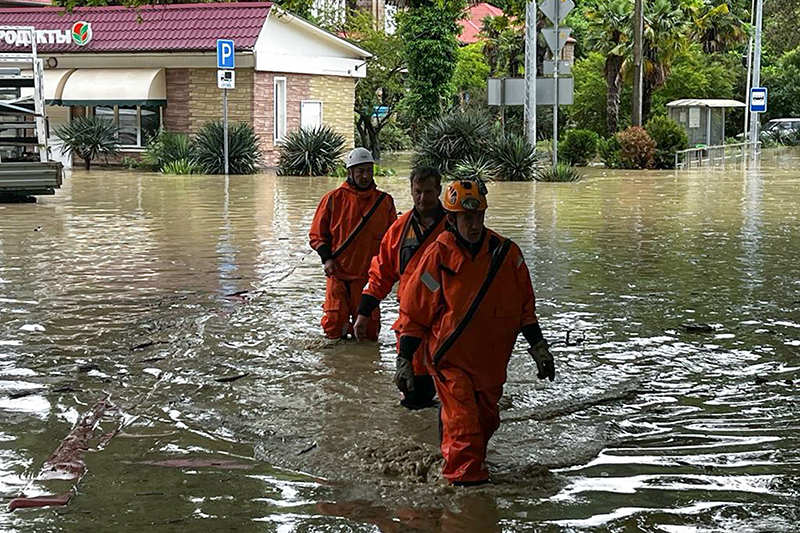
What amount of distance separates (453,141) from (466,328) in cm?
2441

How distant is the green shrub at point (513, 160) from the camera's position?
95.7ft

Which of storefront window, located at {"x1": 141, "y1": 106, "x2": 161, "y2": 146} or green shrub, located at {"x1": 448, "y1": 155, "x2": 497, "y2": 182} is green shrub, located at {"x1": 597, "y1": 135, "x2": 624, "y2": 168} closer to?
green shrub, located at {"x1": 448, "y1": 155, "x2": 497, "y2": 182}

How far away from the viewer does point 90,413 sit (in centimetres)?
703

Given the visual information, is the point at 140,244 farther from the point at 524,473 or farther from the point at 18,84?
the point at 524,473

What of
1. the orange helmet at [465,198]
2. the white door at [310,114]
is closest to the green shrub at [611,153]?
the white door at [310,114]

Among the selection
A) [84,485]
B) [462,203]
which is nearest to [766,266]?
[462,203]

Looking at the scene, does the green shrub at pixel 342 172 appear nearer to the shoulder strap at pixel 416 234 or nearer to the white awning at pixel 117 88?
the white awning at pixel 117 88

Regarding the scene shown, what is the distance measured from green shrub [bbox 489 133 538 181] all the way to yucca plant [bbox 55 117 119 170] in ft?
38.7

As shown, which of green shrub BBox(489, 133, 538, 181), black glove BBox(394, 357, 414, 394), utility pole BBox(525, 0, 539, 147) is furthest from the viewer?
green shrub BBox(489, 133, 538, 181)

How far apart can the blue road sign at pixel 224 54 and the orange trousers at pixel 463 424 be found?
2404 cm

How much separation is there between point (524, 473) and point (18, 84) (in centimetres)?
1902

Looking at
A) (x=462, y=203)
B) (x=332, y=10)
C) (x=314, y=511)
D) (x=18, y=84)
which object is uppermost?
(x=332, y=10)

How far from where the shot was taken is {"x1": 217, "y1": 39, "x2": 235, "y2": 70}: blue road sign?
28812mm

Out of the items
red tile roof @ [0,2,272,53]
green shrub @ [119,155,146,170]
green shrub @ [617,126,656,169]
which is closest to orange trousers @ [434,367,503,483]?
green shrub @ [119,155,146,170]
